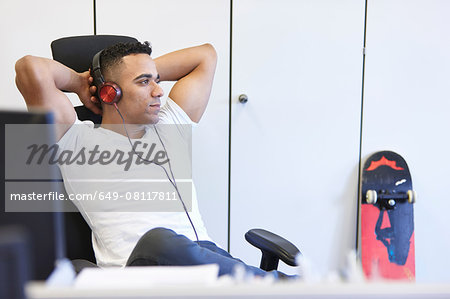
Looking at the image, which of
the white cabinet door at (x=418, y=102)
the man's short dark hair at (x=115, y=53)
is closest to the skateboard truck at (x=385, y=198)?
the white cabinet door at (x=418, y=102)

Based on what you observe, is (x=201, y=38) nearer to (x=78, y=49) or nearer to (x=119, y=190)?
(x=78, y=49)

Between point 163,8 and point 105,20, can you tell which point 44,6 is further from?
point 163,8

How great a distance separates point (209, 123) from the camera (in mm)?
2221

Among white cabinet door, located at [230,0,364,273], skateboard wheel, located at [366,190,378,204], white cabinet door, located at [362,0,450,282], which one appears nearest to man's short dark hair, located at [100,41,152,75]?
white cabinet door, located at [230,0,364,273]

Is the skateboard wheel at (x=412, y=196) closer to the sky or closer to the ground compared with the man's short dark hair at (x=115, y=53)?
closer to the ground

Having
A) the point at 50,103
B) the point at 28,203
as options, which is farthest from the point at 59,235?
the point at 50,103

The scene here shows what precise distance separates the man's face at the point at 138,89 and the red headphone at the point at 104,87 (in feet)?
0.13

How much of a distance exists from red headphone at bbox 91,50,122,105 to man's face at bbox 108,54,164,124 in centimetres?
4

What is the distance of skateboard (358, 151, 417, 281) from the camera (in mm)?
2299

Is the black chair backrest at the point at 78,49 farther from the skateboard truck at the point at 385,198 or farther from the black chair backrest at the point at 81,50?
the skateboard truck at the point at 385,198

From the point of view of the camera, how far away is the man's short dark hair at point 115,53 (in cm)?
159

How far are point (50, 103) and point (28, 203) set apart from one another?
932 mm

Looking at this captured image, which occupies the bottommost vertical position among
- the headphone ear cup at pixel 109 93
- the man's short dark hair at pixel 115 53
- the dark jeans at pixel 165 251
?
the dark jeans at pixel 165 251

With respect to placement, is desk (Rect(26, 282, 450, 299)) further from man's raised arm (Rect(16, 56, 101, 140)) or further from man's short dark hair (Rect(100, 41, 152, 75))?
man's short dark hair (Rect(100, 41, 152, 75))
